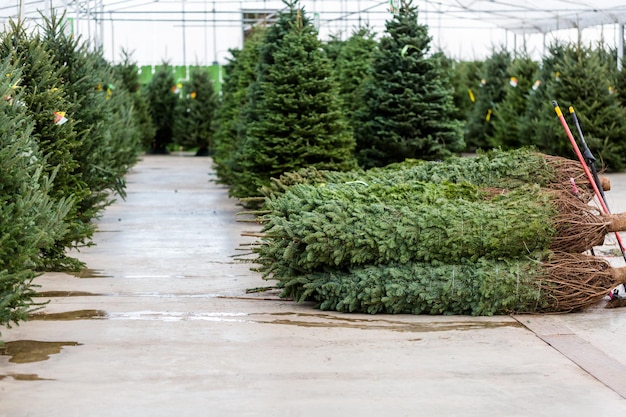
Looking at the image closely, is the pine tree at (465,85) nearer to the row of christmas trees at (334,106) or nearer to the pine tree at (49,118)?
the row of christmas trees at (334,106)

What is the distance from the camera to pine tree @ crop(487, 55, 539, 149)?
875 inches

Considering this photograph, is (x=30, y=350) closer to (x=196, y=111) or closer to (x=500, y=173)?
(x=500, y=173)

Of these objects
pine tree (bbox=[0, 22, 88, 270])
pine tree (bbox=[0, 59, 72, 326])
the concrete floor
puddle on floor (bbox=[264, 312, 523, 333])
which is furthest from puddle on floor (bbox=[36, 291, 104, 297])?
puddle on floor (bbox=[264, 312, 523, 333])

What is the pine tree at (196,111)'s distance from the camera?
27.0m

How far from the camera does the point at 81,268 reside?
29.0 feet

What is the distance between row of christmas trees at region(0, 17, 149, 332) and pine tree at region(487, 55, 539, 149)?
12525mm

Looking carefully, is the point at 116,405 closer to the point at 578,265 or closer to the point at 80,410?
the point at 80,410

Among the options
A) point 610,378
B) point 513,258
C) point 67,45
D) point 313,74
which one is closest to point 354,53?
point 313,74

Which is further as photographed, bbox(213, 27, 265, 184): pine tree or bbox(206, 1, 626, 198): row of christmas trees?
bbox(213, 27, 265, 184): pine tree

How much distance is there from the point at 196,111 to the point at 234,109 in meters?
9.73

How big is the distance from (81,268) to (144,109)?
17.2 m

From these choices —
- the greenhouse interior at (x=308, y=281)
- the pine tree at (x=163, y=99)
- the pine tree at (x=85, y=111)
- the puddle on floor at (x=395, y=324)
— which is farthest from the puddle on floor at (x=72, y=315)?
the pine tree at (x=163, y=99)

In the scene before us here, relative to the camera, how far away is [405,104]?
1381cm

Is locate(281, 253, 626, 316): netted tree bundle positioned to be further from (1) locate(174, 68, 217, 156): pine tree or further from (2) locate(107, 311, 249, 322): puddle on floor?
(1) locate(174, 68, 217, 156): pine tree
